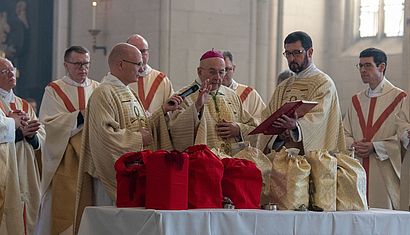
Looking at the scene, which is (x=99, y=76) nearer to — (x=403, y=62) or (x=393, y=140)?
(x=403, y=62)

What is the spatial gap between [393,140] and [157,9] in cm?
383

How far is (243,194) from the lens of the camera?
6.67 meters

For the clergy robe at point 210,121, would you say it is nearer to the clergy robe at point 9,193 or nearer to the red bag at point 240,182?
the red bag at point 240,182

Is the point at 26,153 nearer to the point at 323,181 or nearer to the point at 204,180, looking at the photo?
the point at 204,180

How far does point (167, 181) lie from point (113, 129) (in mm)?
1372

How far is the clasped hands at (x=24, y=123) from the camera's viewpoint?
29.4 ft

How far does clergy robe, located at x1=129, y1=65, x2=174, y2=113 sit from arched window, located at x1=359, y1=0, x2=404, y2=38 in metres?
5.03

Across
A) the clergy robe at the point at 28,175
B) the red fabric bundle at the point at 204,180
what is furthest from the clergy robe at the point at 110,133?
the clergy robe at the point at 28,175

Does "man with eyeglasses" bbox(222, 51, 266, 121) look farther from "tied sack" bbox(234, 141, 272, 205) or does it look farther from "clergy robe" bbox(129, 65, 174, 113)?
"tied sack" bbox(234, 141, 272, 205)

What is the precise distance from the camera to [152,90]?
9.23 meters

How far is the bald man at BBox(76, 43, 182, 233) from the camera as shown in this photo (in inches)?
296

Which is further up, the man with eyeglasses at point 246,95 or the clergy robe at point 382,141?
the man with eyeglasses at point 246,95

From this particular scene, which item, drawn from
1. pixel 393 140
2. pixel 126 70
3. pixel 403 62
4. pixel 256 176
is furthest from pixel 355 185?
pixel 403 62

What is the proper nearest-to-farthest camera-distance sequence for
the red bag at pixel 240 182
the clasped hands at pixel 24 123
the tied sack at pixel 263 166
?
the red bag at pixel 240 182, the tied sack at pixel 263 166, the clasped hands at pixel 24 123
